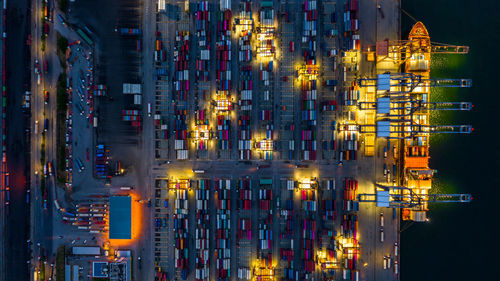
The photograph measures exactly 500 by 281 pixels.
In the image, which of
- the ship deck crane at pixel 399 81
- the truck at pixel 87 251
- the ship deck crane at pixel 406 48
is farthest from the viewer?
the truck at pixel 87 251

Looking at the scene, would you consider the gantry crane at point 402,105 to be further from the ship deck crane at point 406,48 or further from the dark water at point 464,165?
the ship deck crane at point 406,48

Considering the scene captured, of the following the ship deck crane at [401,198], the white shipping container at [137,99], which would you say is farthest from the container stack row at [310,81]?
the white shipping container at [137,99]

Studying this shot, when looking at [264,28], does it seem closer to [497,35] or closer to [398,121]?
[398,121]

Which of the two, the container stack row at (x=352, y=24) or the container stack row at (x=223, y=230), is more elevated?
the container stack row at (x=352, y=24)

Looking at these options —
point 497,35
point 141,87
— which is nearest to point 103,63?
point 141,87

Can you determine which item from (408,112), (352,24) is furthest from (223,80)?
(408,112)

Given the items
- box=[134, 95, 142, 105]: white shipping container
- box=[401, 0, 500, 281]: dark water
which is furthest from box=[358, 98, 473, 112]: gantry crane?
box=[134, 95, 142, 105]: white shipping container

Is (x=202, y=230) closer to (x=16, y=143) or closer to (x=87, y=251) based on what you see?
(x=87, y=251)
